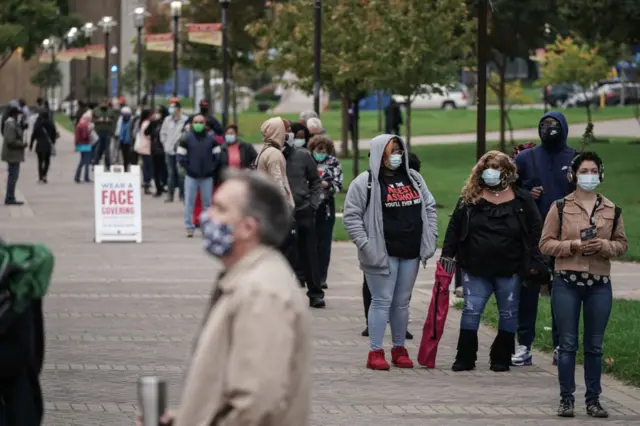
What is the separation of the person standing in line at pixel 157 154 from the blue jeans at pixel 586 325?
72.0 feet

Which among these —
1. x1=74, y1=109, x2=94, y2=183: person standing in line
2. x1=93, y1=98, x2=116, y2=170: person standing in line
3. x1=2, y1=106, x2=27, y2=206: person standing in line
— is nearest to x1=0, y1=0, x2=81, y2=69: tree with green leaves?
x1=93, y1=98, x2=116, y2=170: person standing in line

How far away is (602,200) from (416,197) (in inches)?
83.0

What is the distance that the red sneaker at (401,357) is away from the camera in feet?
40.7

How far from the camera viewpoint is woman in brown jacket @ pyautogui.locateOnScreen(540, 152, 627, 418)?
10.3 m

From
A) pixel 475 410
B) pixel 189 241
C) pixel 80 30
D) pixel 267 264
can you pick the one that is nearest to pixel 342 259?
pixel 189 241

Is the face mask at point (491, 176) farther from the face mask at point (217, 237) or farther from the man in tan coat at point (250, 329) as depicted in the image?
the face mask at point (217, 237)

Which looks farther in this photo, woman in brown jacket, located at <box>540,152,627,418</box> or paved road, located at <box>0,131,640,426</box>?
paved road, located at <box>0,131,640,426</box>

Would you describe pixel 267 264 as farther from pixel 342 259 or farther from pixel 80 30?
pixel 80 30

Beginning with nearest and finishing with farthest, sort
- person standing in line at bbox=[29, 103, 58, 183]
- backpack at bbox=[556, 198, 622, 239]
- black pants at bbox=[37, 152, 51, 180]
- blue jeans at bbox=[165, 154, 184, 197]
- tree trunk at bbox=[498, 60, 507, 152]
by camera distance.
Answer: backpack at bbox=[556, 198, 622, 239], blue jeans at bbox=[165, 154, 184, 197], person standing in line at bbox=[29, 103, 58, 183], black pants at bbox=[37, 152, 51, 180], tree trunk at bbox=[498, 60, 507, 152]

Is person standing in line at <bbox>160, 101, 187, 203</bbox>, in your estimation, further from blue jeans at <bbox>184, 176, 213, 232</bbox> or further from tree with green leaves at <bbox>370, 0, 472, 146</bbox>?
blue jeans at <bbox>184, 176, 213, 232</bbox>

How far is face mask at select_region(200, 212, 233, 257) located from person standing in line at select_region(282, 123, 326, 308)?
10702mm

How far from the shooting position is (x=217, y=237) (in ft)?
15.6

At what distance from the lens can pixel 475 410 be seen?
414 inches

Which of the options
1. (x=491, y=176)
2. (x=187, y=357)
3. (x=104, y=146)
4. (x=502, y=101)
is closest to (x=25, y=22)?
(x=104, y=146)
